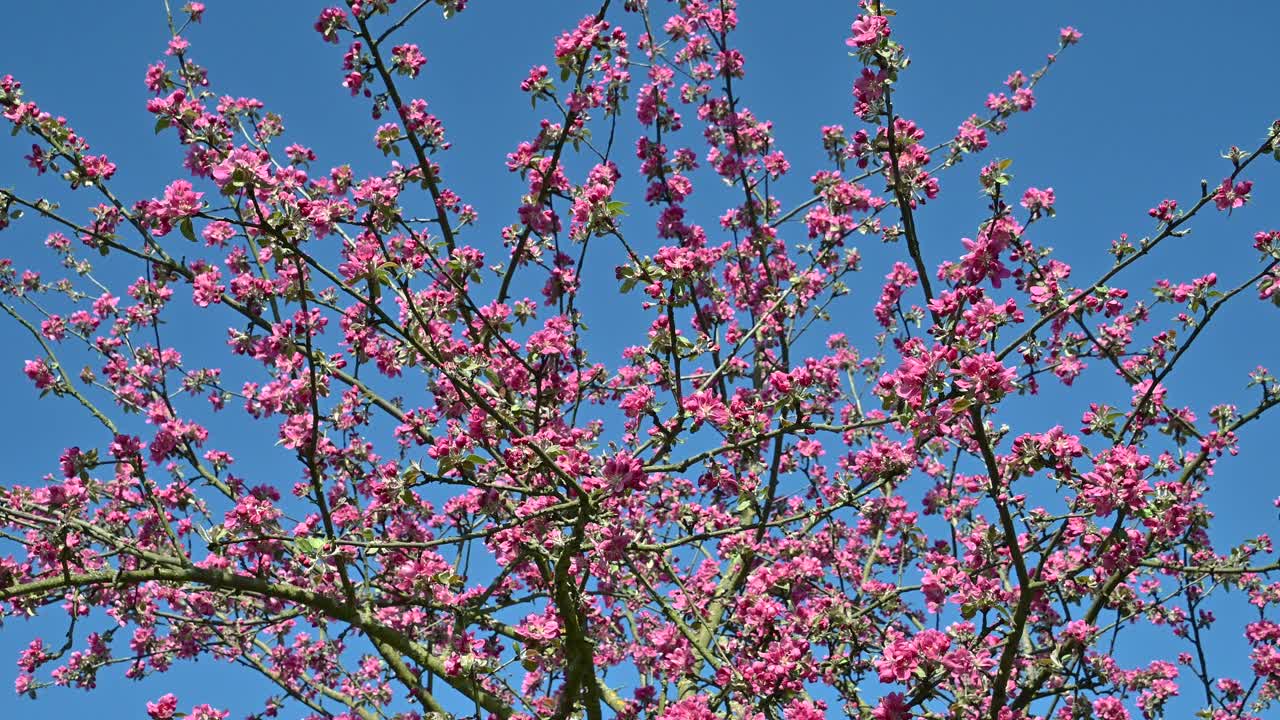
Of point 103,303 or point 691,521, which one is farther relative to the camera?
point 103,303

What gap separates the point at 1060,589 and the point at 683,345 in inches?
114

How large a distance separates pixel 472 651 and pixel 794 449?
3.98 meters

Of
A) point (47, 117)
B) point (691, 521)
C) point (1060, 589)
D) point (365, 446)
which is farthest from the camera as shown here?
point (365, 446)

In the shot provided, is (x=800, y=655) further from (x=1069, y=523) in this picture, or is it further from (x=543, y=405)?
(x=543, y=405)

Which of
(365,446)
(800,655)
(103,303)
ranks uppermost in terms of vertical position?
(103,303)

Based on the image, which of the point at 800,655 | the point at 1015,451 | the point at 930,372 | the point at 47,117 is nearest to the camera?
the point at 930,372

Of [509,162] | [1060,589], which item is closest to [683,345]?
[509,162]

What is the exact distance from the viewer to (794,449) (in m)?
8.62

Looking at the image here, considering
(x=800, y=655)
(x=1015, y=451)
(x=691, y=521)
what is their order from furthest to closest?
1. (x=691, y=521)
2. (x=800, y=655)
3. (x=1015, y=451)

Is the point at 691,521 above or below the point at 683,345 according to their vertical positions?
above

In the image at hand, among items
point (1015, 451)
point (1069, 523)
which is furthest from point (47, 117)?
point (1069, 523)

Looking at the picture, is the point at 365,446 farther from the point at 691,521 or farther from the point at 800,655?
the point at 800,655

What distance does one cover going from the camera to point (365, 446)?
7465mm

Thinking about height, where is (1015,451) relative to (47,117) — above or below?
below
